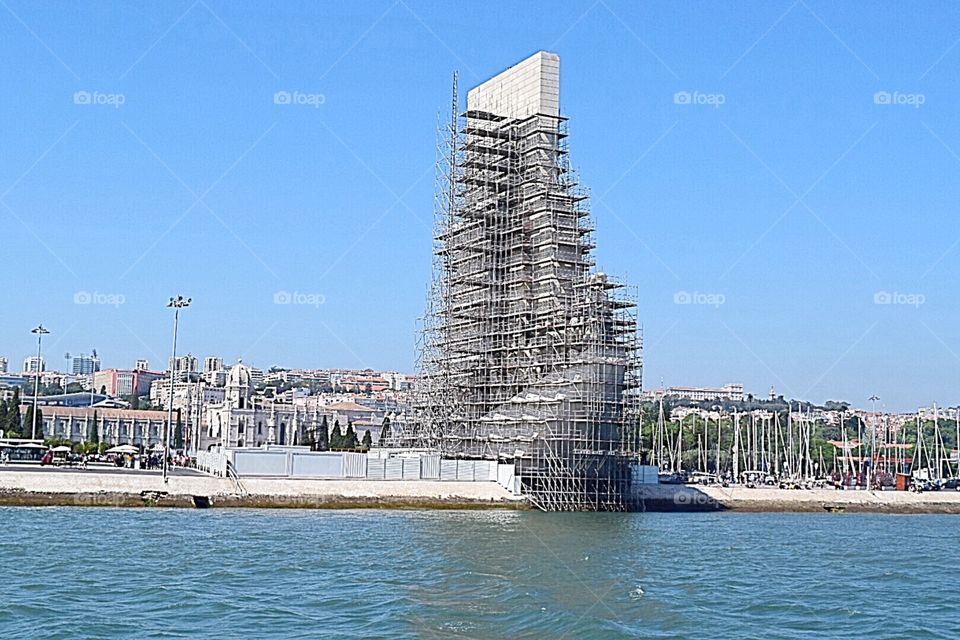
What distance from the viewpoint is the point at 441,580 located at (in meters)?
33.6

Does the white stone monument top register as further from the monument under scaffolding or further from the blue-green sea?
the blue-green sea

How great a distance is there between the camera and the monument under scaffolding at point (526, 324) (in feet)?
235

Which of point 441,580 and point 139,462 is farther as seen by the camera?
point 139,462

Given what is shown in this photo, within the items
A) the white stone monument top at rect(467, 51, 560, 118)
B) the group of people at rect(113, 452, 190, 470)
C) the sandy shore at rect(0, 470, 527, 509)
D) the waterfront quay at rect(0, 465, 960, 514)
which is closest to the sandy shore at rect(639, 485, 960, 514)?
the waterfront quay at rect(0, 465, 960, 514)

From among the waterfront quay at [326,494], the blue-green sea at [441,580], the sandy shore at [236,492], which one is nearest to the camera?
the blue-green sea at [441,580]

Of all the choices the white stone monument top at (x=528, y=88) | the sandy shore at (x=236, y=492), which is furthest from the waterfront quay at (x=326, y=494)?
the white stone monument top at (x=528, y=88)

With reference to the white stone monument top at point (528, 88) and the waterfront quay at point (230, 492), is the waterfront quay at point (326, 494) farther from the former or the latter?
the white stone monument top at point (528, 88)

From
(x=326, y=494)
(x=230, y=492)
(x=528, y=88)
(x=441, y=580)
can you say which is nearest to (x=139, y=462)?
(x=230, y=492)

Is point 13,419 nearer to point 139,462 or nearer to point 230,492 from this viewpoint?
point 139,462

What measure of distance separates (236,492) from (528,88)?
3583cm

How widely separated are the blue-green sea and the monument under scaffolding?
1651 centimetres

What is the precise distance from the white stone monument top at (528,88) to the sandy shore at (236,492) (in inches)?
1051

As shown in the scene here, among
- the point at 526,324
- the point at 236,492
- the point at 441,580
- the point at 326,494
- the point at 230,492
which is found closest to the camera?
the point at 441,580

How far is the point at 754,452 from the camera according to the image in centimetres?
11700
